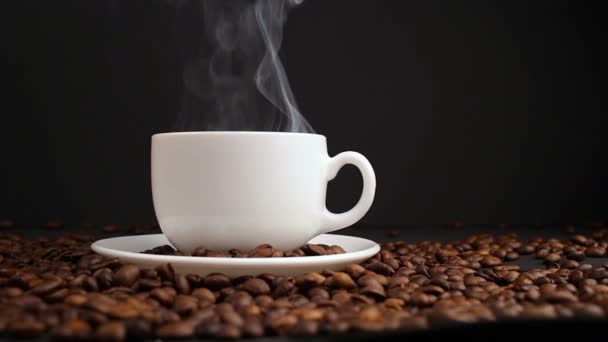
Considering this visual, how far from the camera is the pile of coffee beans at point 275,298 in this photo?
79cm

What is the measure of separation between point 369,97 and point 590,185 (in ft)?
2.96

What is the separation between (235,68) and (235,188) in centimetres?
108

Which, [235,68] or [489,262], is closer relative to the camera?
[489,262]

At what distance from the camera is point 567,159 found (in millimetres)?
2482

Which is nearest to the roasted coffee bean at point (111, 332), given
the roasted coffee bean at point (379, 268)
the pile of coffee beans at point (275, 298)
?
the pile of coffee beans at point (275, 298)

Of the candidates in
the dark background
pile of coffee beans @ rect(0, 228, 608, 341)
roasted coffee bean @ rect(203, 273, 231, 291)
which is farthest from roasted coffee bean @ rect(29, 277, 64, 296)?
the dark background

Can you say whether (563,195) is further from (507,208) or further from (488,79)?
(488,79)

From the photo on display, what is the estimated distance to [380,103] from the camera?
2.37 meters

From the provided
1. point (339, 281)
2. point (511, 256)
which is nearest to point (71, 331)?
point (339, 281)

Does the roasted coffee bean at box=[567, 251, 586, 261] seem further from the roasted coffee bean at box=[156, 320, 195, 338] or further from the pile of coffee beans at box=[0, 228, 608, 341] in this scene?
the roasted coffee bean at box=[156, 320, 195, 338]

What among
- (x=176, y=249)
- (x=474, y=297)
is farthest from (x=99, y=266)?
(x=474, y=297)

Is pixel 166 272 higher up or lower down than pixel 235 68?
lower down

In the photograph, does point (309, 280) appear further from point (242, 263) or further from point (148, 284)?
point (148, 284)

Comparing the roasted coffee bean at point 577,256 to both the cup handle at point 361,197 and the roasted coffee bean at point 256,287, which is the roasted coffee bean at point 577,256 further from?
the roasted coffee bean at point 256,287
